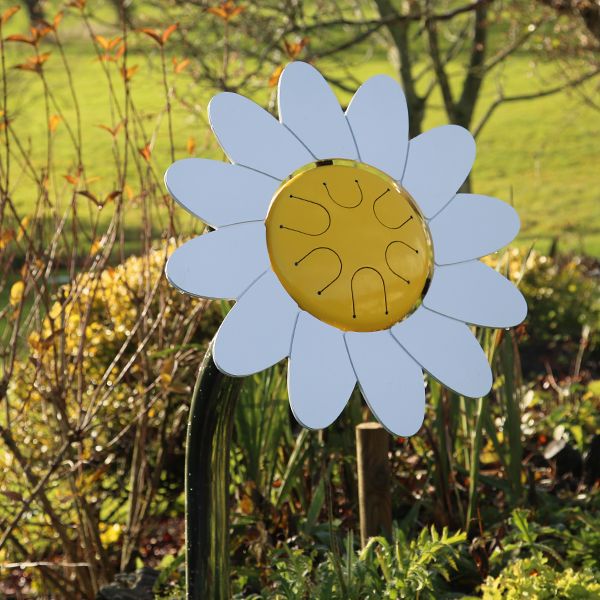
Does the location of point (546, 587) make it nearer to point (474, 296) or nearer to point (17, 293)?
point (474, 296)

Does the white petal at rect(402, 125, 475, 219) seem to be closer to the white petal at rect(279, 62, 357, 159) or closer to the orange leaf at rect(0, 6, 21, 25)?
the white petal at rect(279, 62, 357, 159)

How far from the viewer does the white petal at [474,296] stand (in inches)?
65.0

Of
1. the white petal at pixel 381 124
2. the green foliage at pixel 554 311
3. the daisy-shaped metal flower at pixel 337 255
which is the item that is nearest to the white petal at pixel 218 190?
the daisy-shaped metal flower at pixel 337 255

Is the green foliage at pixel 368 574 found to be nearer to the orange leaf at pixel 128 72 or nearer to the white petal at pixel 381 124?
the white petal at pixel 381 124

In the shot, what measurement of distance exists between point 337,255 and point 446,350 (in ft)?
0.91

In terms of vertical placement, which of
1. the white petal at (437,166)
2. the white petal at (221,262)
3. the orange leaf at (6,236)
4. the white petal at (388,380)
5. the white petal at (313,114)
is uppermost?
the white petal at (313,114)

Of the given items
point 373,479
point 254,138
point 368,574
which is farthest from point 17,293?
point 254,138

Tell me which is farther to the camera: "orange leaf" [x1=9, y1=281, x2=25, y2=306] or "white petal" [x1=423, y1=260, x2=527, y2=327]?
"orange leaf" [x1=9, y1=281, x2=25, y2=306]

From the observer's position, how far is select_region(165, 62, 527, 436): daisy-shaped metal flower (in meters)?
1.46

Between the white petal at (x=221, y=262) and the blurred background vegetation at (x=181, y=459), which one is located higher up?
the white petal at (x=221, y=262)

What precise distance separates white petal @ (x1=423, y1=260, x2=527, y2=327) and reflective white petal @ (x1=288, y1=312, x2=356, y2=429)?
0.23 m

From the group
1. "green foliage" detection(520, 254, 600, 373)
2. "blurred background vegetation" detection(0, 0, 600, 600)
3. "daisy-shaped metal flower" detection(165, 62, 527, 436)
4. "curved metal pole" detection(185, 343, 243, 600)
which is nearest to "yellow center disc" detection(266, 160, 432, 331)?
"daisy-shaped metal flower" detection(165, 62, 527, 436)

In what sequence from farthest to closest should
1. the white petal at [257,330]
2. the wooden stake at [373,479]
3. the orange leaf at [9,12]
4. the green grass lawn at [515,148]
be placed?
the green grass lawn at [515,148], the orange leaf at [9,12], the wooden stake at [373,479], the white petal at [257,330]

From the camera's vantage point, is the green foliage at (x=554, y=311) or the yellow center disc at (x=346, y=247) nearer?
the yellow center disc at (x=346, y=247)
